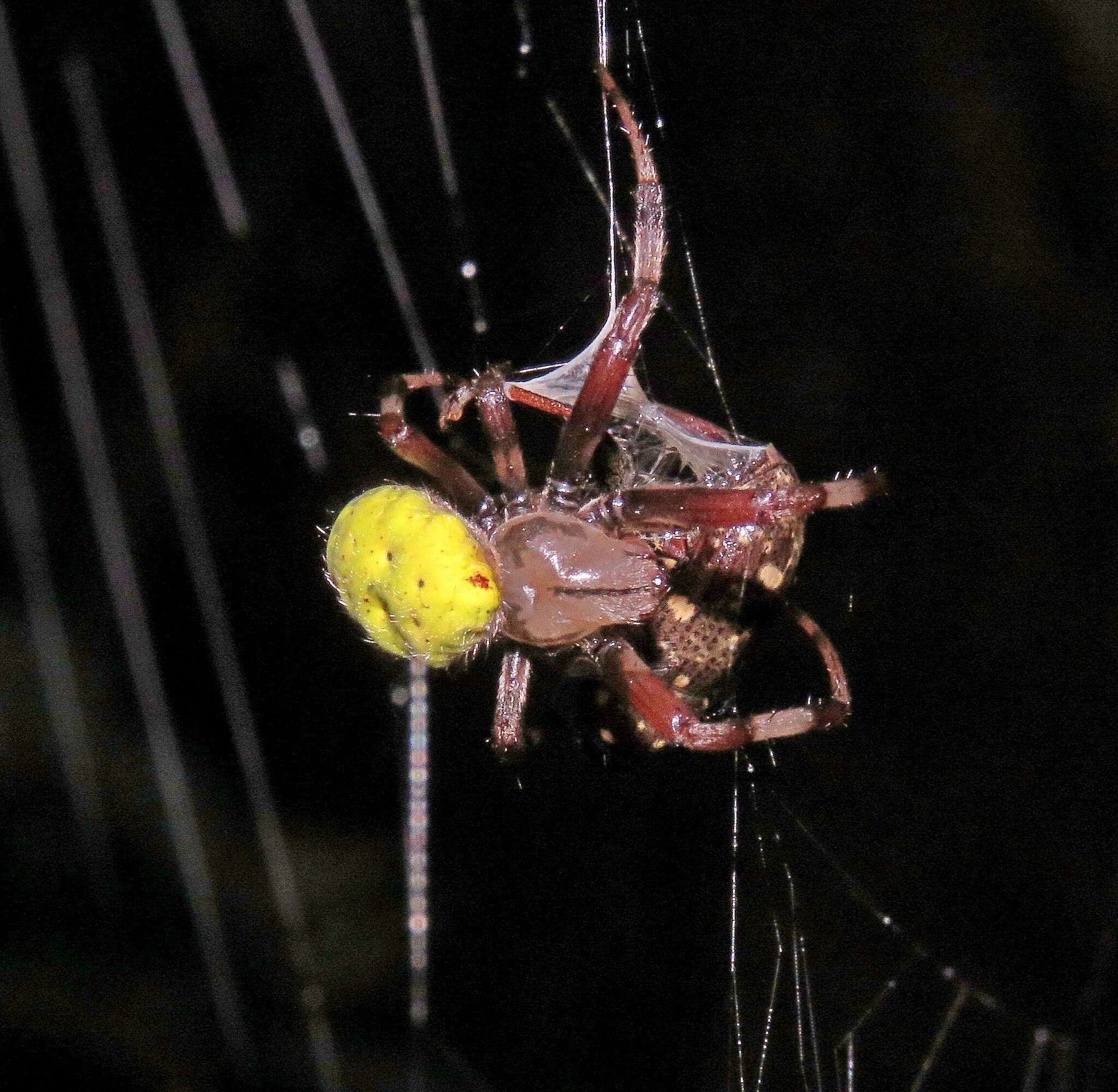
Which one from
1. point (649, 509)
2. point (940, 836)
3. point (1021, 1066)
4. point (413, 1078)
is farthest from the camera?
point (413, 1078)

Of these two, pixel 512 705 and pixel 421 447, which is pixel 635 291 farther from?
pixel 512 705

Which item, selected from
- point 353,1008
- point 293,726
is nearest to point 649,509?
point 293,726

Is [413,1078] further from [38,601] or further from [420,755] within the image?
[38,601]

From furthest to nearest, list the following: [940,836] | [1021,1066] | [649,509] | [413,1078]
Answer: [413,1078], [940,836], [1021,1066], [649,509]

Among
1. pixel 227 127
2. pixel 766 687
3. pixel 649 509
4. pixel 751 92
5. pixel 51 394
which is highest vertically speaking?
pixel 227 127

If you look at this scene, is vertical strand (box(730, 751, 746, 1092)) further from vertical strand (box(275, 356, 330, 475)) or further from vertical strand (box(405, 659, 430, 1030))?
vertical strand (box(275, 356, 330, 475))

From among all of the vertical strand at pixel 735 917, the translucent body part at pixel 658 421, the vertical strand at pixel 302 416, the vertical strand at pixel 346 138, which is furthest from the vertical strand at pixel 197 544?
the translucent body part at pixel 658 421

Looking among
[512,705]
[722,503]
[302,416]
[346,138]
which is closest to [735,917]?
[512,705]

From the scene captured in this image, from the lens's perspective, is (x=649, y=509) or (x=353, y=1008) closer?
(x=649, y=509)
